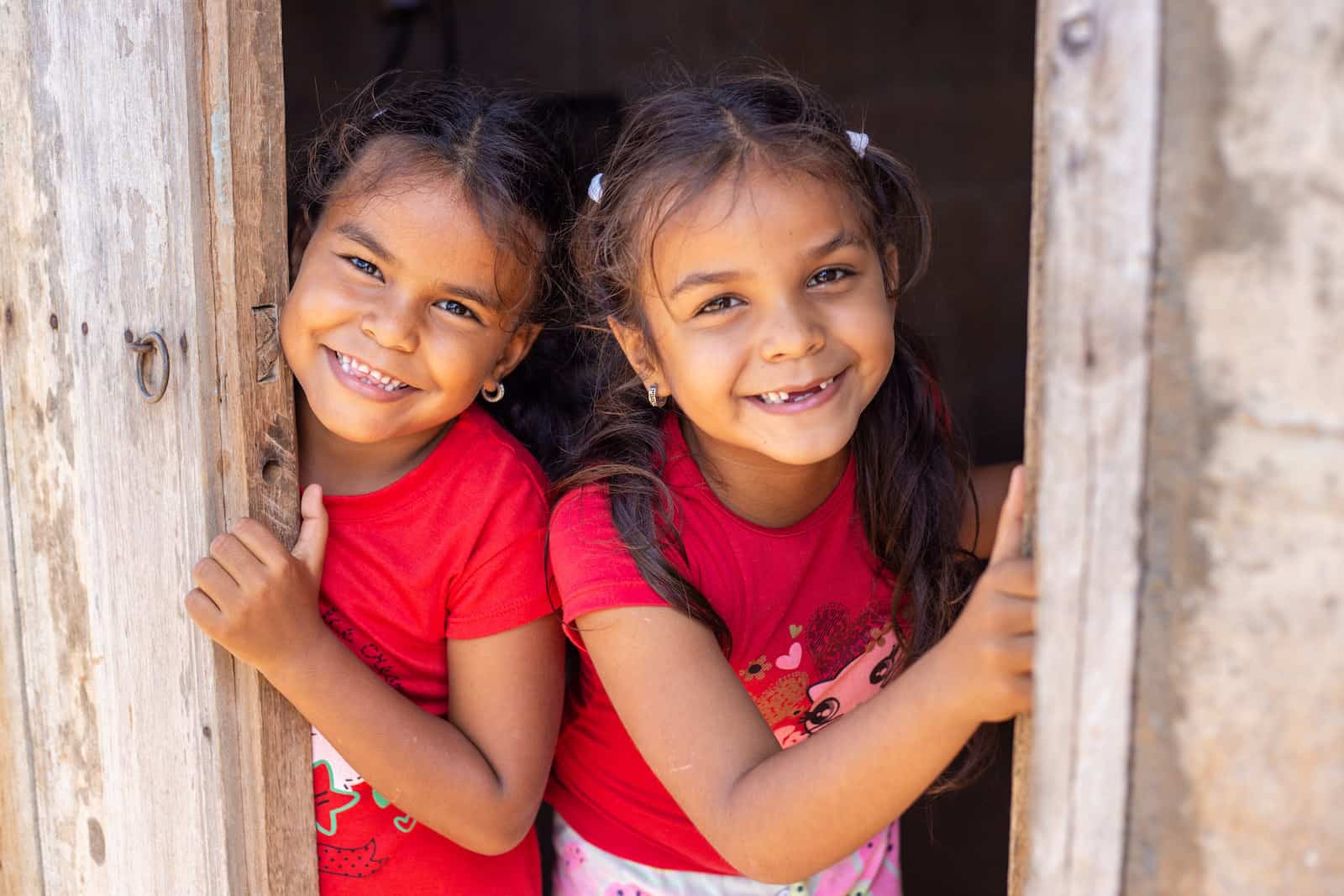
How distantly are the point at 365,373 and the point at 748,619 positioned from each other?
65 cm

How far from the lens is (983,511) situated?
193cm

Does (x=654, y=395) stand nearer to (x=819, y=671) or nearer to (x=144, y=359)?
(x=819, y=671)

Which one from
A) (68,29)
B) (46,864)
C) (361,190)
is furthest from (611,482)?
(46,864)

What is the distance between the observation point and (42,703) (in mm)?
1787

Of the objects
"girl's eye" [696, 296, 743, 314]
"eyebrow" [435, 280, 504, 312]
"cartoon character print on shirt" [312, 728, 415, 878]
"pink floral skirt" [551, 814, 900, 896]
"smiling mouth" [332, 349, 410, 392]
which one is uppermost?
"girl's eye" [696, 296, 743, 314]

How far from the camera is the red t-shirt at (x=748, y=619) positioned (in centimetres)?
166

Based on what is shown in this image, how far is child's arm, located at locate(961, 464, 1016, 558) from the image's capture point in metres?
1.93

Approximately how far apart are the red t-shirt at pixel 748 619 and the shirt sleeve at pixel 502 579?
52 millimetres

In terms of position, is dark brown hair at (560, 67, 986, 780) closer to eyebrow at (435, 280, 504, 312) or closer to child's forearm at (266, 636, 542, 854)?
eyebrow at (435, 280, 504, 312)

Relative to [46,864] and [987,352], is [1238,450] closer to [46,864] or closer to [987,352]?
[46,864]

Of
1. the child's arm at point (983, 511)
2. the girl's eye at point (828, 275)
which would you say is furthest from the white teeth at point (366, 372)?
the child's arm at point (983, 511)

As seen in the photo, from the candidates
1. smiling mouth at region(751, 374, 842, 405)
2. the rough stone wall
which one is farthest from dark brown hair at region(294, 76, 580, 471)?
the rough stone wall

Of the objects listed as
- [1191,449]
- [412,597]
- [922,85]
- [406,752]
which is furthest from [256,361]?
[922,85]

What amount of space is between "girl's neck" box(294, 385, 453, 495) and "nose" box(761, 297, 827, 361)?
23.2 inches
